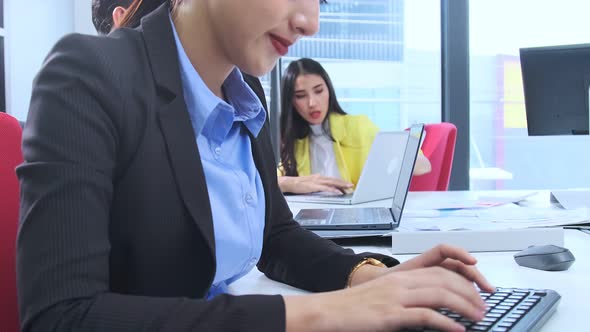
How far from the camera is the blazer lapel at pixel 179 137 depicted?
70 centimetres

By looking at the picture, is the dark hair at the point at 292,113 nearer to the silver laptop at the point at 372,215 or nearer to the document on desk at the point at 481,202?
the document on desk at the point at 481,202

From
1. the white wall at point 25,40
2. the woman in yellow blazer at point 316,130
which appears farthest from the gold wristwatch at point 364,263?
the white wall at point 25,40

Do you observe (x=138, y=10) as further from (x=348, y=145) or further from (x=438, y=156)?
(x=348, y=145)

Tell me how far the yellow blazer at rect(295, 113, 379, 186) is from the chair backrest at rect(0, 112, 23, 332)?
6.95 ft

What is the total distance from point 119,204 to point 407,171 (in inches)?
34.0

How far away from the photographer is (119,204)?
66 cm

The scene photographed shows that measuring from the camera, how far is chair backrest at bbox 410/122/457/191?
2555 millimetres

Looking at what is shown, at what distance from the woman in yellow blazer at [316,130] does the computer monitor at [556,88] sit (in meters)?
1.22

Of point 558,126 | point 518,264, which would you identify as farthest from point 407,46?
point 518,264

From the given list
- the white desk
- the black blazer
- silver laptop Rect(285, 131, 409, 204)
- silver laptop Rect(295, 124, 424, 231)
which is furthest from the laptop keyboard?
the black blazer

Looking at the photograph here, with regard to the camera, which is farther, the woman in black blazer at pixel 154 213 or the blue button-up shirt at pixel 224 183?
the blue button-up shirt at pixel 224 183

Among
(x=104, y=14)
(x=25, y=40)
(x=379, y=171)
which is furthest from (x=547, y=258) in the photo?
(x=25, y=40)

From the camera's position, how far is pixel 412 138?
1.42 m

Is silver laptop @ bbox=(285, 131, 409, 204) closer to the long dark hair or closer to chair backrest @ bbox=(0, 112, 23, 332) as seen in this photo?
the long dark hair
